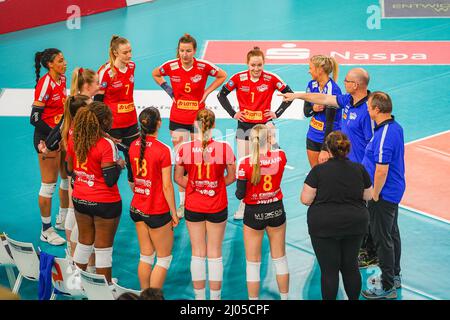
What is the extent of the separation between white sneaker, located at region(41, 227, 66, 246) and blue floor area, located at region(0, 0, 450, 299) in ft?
0.31

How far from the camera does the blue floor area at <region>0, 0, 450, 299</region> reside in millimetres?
8531

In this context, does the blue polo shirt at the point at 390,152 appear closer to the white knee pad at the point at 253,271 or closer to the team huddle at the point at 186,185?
the team huddle at the point at 186,185

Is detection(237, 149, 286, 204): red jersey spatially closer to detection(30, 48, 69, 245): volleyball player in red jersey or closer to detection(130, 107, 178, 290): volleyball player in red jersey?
detection(130, 107, 178, 290): volleyball player in red jersey

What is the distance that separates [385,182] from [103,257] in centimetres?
304

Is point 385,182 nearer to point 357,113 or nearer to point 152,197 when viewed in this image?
point 357,113

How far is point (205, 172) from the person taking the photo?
742 centimetres

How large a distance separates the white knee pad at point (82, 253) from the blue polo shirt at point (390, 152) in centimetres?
314

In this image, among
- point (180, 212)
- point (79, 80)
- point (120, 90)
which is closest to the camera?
point (79, 80)

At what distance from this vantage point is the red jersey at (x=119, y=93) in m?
9.45

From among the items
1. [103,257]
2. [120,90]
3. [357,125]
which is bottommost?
[103,257]

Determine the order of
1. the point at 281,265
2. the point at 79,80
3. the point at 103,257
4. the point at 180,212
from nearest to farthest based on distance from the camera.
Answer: the point at 281,265, the point at 103,257, the point at 79,80, the point at 180,212

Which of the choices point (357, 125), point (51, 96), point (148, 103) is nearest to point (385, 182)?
point (357, 125)
